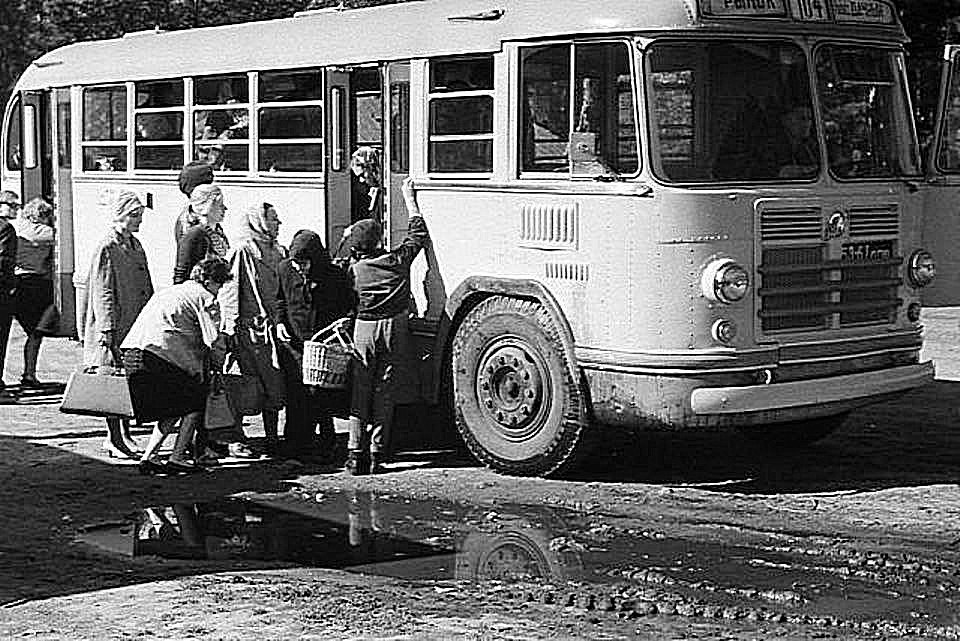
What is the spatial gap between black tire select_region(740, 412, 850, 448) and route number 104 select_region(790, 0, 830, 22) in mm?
2936

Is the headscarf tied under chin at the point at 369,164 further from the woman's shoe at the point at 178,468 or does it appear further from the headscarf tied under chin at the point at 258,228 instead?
the woman's shoe at the point at 178,468

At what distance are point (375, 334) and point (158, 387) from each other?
1.51 metres

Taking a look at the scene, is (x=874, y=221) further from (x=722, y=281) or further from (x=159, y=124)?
(x=159, y=124)

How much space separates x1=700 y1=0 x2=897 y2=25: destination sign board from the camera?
35.4 feet

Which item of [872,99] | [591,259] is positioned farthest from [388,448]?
[872,99]

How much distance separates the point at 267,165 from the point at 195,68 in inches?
52.8

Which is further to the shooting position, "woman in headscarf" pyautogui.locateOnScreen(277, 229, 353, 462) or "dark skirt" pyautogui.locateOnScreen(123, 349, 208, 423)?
"woman in headscarf" pyautogui.locateOnScreen(277, 229, 353, 462)

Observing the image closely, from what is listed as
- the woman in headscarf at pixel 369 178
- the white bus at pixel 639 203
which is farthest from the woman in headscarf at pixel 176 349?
the woman in headscarf at pixel 369 178

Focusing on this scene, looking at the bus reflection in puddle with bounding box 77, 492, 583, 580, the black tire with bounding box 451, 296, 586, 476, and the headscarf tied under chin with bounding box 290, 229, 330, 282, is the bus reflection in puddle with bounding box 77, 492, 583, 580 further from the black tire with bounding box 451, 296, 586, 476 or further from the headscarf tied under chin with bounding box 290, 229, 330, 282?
the headscarf tied under chin with bounding box 290, 229, 330, 282

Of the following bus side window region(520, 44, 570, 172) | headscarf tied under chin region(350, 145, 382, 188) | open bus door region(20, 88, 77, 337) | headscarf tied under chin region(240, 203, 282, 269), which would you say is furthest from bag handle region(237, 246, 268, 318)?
open bus door region(20, 88, 77, 337)

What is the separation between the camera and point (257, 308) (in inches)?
484

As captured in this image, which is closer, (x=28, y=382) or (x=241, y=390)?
(x=241, y=390)

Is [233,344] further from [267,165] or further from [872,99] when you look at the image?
[872,99]

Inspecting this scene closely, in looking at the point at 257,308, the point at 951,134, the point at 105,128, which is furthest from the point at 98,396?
the point at 951,134
